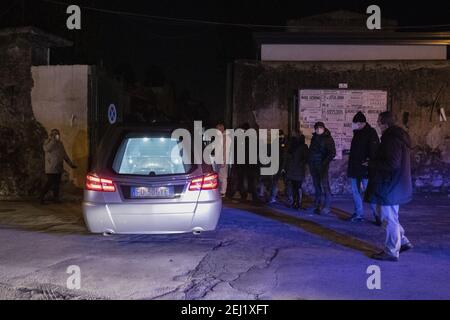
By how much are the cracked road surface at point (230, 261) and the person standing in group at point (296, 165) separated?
1161 mm

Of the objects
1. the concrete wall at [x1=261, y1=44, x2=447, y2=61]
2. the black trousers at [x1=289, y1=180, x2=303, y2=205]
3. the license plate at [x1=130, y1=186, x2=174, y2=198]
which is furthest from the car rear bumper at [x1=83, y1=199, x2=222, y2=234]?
the concrete wall at [x1=261, y1=44, x2=447, y2=61]

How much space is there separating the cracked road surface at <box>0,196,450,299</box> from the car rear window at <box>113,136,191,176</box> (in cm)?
107

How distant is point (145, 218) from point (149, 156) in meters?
1.08

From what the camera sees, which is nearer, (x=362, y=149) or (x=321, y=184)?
(x=362, y=149)

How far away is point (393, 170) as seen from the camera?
6.79m

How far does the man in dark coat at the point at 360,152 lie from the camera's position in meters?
9.41

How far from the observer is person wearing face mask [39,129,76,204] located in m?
11.9

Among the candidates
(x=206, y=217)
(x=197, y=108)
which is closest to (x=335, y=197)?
(x=206, y=217)

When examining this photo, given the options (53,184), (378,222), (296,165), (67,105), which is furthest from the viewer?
(67,105)

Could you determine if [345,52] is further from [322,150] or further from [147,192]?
[147,192]

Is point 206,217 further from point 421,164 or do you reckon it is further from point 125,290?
point 421,164

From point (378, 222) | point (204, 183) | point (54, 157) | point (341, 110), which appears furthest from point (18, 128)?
→ point (378, 222)

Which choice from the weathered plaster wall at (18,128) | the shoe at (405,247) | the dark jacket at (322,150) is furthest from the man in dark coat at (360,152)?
the weathered plaster wall at (18,128)

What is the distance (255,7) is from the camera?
1032 inches
